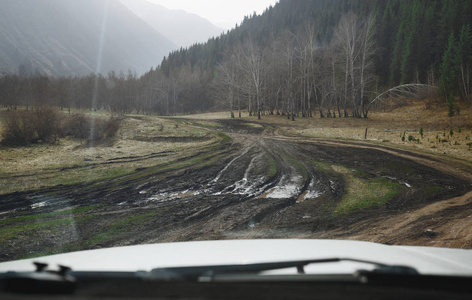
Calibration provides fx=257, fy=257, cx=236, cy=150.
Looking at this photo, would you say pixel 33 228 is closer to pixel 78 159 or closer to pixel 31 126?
pixel 78 159

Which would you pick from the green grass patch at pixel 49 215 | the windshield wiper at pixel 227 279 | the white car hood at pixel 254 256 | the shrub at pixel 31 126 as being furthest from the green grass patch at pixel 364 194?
the shrub at pixel 31 126

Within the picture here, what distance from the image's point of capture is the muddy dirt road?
4836 mm

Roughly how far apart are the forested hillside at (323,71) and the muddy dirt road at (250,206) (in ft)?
75.7

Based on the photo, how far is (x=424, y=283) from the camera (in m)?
1.23

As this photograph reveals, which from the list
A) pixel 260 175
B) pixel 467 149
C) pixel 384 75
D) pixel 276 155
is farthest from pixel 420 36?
pixel 260 175

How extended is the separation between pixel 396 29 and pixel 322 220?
71.1 metres

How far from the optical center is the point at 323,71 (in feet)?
113

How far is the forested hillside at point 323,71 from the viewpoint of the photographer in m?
31.9

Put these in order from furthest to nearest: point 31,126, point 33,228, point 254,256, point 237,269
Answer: point 31,126
point 33,228
point 254,256
point 237,269

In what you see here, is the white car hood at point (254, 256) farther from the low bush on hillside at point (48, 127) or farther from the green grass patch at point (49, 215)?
the low bush on hillside at point (48, 127)

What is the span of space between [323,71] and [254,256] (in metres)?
36.4

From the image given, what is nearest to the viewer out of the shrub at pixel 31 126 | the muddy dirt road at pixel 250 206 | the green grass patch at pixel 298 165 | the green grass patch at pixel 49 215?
the muddy dirt road at pixel 250 206

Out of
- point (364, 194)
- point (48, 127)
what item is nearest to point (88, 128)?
point (48, 127)

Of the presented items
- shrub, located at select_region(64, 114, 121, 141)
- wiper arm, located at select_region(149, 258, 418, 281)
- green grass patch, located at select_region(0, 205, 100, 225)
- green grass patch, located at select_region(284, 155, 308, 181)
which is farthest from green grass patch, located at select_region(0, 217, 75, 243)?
shrub, located at select_region(64, 114, 121, 141)
